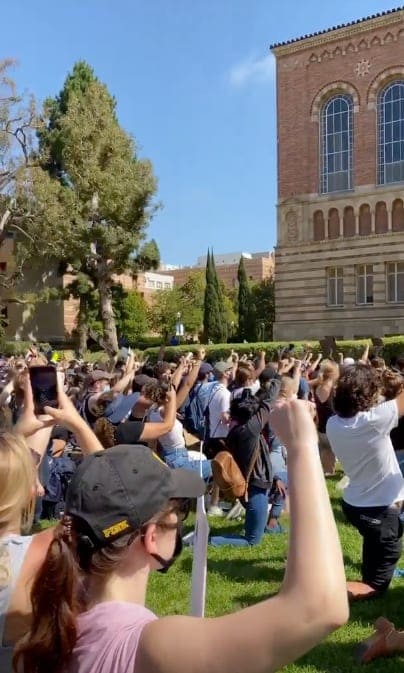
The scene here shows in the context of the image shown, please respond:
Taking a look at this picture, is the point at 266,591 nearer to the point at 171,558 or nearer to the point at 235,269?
the point at 171,558

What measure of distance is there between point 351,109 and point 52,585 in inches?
1467

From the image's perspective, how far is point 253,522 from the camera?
7316 millimetres

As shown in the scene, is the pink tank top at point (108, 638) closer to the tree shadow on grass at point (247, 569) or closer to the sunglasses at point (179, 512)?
the sunglasses at point (179, 512)

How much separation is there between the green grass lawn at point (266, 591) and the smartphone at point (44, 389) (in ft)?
8.81

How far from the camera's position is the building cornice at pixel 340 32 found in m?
33.8

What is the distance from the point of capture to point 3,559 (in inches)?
91.3

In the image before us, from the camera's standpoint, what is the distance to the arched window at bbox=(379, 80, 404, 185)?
34344 millimetres

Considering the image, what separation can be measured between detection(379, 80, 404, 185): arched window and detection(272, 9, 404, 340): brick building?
5 centimetres

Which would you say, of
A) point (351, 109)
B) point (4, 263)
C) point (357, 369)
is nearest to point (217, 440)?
point (357, 369)

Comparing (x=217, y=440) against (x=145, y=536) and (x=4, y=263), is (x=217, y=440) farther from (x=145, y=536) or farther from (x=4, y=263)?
(x=4, y=263)

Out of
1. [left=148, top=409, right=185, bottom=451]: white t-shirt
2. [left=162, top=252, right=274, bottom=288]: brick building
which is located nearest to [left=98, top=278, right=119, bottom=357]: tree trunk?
[left=148, top=409, right=185, bottom=451]: white t-shirt

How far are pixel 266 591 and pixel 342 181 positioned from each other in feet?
108

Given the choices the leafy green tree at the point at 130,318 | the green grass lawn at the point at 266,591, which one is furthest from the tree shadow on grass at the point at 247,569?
the leafy green tree at the point at 130,318

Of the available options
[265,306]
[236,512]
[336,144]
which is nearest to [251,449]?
[236,512]
